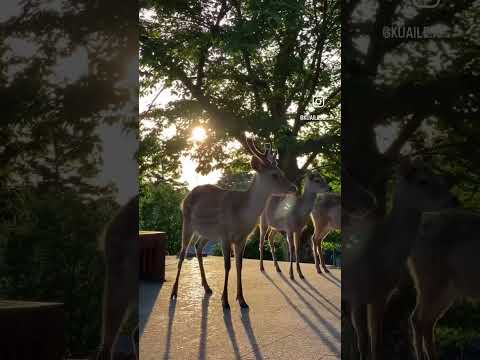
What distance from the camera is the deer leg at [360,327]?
2.56 m

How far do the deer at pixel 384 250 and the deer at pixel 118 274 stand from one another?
1185mm

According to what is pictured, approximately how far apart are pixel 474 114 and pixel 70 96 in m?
2.19

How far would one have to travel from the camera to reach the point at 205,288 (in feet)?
17.7

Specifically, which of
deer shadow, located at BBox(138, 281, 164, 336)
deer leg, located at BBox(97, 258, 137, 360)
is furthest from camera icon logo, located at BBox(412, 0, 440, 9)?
deer shadow, located at BBox(138, 281, 164, 336)

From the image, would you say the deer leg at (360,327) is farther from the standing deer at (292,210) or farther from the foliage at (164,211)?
the foliage at (164,211)

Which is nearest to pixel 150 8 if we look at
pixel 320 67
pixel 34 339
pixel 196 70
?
pixel 196 70

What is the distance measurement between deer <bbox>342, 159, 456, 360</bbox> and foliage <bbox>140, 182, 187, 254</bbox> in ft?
23.7

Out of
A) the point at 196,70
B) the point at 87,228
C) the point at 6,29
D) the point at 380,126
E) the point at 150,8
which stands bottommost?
the point at 87,228

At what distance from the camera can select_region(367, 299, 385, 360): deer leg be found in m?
2.56

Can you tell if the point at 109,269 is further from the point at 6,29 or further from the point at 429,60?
the point at 429,60

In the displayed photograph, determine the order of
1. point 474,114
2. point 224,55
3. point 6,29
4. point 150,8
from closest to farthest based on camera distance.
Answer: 1. point 474,114
2. point 6,29
3. point 150,8
4. point 224,55

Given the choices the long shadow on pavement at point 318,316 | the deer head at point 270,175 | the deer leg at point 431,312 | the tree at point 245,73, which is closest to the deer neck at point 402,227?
the deer leg at point 431,312

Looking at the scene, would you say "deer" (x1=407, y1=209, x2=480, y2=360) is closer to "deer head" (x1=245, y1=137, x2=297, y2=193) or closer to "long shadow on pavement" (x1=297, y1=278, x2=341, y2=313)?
"long shadow on pavement" (x1=297, y1=278, x2=341, y2=313)

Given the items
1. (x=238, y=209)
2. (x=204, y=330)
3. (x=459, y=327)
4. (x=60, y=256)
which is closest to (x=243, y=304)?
(x=204, y=330)
